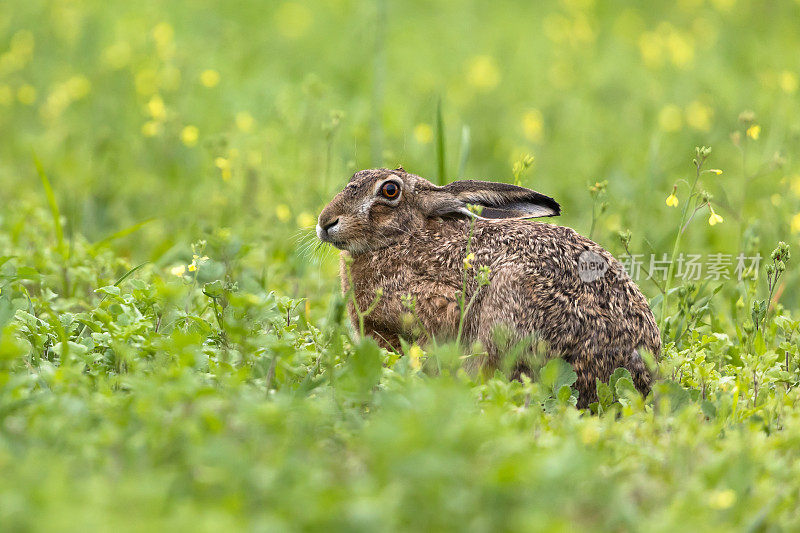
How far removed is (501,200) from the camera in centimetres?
520

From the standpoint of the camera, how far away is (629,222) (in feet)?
21.7

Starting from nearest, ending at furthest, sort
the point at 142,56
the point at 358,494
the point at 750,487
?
the point at 358,494, the point at 750,487, the point at 142,56

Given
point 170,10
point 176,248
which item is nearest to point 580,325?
point 176,248

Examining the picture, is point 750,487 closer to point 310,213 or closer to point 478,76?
point 310,213

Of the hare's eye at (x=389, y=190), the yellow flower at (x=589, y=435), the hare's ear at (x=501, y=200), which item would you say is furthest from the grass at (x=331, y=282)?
the hare's eye at (x=389, y=190)

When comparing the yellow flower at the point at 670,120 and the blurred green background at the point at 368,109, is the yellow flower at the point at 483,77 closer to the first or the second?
the blurred green background at the point at 368,109

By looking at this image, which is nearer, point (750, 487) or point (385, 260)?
point (750, 487)

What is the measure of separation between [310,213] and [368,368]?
3.65 m

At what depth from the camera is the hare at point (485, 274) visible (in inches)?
179

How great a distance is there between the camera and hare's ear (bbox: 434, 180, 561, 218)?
512cm

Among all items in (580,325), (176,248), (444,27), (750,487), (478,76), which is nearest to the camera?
(750,487)

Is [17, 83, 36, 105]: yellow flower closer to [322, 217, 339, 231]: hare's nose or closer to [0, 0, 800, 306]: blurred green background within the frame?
[0, 0, 800, 306]: blurred green background

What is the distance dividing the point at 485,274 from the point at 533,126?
550 centimetres

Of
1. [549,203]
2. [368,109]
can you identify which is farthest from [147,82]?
[549,203]
